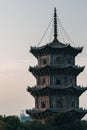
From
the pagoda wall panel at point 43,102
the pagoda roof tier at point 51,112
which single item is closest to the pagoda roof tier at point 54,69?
the pagoda wall panel at point 43,102

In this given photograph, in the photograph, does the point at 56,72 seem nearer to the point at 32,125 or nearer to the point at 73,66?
the point at 73,66

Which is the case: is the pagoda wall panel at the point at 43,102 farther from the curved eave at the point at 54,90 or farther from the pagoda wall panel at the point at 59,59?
the pagoda wall panel at the point at 59,59

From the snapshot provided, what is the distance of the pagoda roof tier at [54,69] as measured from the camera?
8446 cm

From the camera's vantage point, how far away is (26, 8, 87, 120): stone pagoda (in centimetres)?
8406

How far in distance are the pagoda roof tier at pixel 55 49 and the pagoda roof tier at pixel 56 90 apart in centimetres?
652

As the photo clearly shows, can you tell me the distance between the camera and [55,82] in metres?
85.4

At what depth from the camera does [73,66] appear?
280ft

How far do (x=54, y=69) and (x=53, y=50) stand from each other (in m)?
3.50

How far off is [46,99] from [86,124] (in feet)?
32.1

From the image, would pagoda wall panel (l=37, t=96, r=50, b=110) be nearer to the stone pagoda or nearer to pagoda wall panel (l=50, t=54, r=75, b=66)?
the stone pagoda

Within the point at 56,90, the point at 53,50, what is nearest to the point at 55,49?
the point at 53,50

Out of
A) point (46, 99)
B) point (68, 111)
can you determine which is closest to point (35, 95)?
point (46, 99)

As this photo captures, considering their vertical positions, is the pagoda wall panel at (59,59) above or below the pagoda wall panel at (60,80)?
above

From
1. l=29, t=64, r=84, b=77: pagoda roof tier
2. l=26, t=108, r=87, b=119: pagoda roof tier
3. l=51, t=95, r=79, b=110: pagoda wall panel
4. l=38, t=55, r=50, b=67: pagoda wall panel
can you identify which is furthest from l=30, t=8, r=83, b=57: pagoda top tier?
l=26, t=108, r=87, b=119: pagoda roof tier
